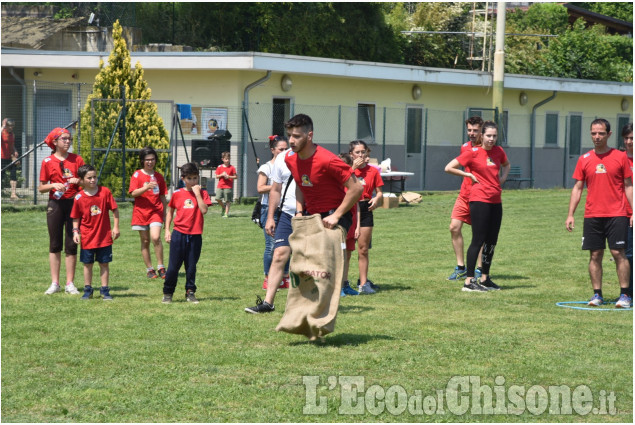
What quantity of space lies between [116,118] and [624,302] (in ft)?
52.3

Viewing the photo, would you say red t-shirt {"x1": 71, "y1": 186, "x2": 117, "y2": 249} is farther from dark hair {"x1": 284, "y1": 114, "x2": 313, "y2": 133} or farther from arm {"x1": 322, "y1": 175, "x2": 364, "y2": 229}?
arm {"x1": 322, "y1": 175, "x2": 364, "y2": 229}

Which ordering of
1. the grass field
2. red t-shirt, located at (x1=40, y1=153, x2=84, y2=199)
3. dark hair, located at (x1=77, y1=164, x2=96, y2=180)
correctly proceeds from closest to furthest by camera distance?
the grass field
dark hair, located at (x1=77, y1=164, x2=96, y2=180)
red t-shirt, located at (x1=40, y1=153, x2=84, y2=199)

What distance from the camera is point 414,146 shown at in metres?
32.5

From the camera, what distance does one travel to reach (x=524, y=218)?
22516 mm

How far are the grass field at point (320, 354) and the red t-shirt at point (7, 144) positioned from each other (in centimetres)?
1118

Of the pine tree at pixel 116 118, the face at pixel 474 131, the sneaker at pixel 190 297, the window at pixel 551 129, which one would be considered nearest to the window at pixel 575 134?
the window at pixel 551 129

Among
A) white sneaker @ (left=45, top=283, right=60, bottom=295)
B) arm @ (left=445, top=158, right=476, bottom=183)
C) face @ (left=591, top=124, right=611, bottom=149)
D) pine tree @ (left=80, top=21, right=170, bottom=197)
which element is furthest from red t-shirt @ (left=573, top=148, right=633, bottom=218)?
pine tree @ (left=80, top=21, right=170, bottom=197)

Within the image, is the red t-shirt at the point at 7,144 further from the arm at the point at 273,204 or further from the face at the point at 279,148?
the arm at the point at 273,204

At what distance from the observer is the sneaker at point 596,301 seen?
1055 centimetres

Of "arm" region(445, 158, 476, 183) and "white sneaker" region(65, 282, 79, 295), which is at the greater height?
"arm" region(445, 158, 476, 183)

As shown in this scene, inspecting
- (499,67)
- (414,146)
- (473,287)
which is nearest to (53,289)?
(473,287)

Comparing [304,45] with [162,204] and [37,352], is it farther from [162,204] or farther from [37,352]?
[37,352]

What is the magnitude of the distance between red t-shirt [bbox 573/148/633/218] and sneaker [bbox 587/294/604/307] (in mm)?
903

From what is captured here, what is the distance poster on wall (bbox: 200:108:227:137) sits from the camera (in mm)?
26688
